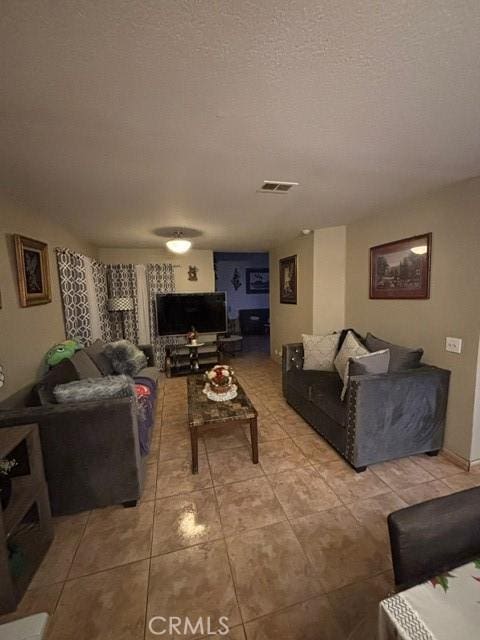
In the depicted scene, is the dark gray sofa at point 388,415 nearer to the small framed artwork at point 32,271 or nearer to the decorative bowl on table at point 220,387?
the decorative bowl on table at point 220,387

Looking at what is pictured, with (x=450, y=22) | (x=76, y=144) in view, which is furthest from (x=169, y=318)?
(x=450, y=22)

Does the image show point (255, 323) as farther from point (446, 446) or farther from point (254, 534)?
point (254, 534)

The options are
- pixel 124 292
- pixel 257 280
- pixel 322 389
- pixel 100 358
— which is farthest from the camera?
pixel 257 280

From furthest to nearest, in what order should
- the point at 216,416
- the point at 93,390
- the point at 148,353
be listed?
the point at 148,353
the point at 216,416
the point at 93,390

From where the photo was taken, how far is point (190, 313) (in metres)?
4.80

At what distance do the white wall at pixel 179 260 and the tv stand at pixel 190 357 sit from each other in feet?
3.69

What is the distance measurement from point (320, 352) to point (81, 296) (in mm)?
3014

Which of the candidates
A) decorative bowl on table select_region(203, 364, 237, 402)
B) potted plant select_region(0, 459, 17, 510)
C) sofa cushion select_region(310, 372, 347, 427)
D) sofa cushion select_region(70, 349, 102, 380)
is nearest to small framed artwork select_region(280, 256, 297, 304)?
sofa cushion select_region(310, 372, 347, 427)

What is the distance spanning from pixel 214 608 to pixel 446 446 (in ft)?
7.12

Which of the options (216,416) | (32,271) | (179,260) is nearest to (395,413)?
(216,416)

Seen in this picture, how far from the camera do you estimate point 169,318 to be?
4730mm

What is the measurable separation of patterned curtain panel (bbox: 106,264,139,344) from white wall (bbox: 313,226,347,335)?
309cm

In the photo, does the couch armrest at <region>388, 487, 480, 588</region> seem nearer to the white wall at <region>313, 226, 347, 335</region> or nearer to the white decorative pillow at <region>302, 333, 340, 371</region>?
the white decorative pillow at <region>302, 333, 340, 371</region>

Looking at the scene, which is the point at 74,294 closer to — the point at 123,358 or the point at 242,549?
the point at 123,358
